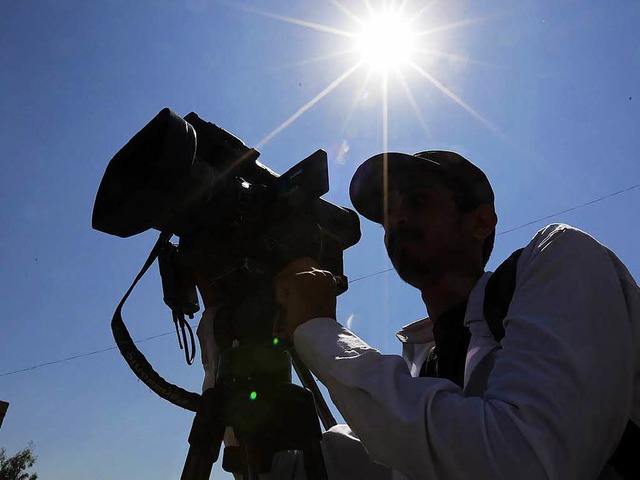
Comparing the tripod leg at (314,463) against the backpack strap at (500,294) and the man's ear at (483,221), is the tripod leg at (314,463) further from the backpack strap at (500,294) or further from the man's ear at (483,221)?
the man's ear at (483,221)

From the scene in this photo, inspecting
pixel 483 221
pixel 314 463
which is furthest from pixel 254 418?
pixel 483 221

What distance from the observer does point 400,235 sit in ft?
5.45

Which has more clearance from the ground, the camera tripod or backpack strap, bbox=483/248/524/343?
backpack strap, bbox=483/248/524/343

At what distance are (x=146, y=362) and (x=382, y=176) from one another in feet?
3.47

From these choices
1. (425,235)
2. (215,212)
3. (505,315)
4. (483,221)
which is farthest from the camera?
(483,221)

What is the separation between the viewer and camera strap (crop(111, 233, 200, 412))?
1521 mm

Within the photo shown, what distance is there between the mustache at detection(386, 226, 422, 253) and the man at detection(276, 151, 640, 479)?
1.29 feet

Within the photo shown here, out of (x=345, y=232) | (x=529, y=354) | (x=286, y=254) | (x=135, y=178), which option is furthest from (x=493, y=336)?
(x=135, y=178)

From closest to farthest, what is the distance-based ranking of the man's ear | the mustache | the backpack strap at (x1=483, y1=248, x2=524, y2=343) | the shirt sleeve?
the shirt sleeve < the backpack strap at (x1=483, y1=248, x2=524, y2=343) < the mustache < the man's ear

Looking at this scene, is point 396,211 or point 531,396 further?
point 396,211

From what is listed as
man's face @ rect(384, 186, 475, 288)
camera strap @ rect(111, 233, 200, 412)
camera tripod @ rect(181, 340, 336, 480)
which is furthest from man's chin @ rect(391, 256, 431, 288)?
camera strap @ rect(111, 233, 200, 412)

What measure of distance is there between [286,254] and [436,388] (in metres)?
0.75

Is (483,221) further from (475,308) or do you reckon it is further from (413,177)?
(475,308)

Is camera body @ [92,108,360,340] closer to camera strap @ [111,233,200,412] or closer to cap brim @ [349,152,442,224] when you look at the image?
camera strap @ [111,233,200,412]
